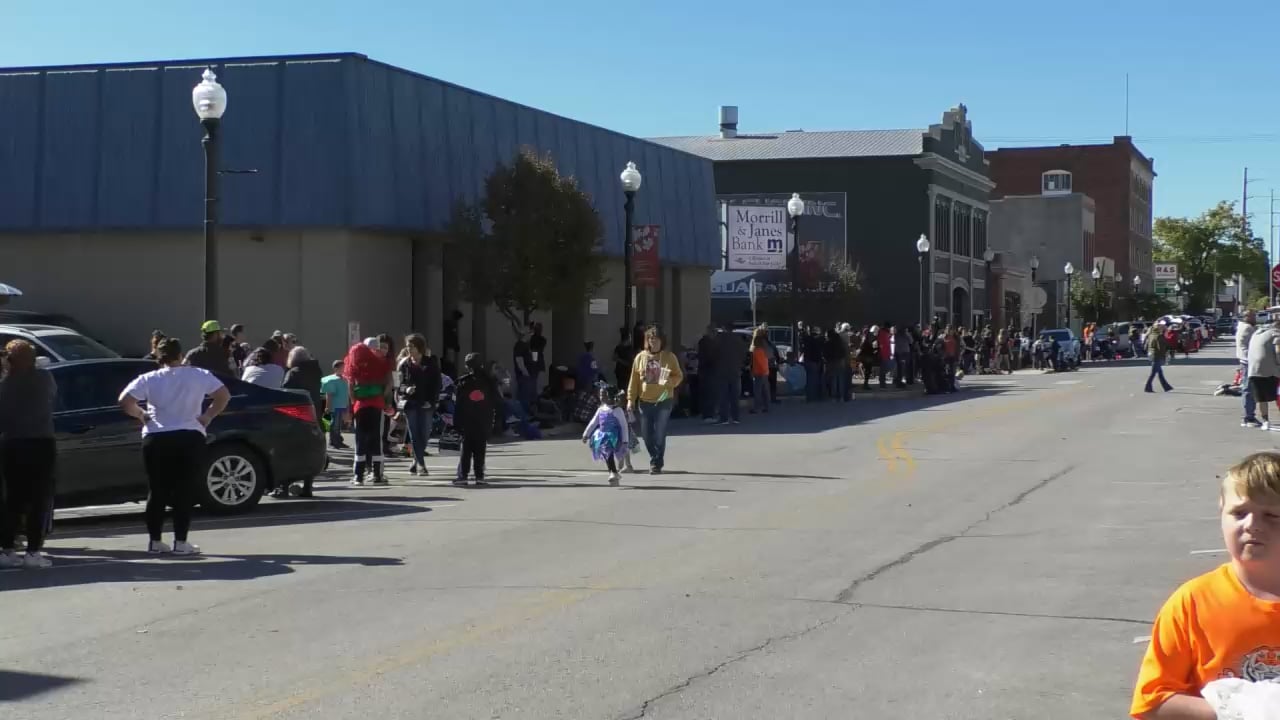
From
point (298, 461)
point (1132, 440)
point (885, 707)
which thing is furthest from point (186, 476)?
point (1132, 440)

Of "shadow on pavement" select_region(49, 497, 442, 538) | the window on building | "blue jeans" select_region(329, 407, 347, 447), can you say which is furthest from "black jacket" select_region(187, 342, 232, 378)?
the window on building

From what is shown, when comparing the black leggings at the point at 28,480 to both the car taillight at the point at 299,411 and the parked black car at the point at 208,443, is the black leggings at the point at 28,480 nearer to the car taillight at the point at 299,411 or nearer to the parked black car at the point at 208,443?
the parked black car at the point at 208,443

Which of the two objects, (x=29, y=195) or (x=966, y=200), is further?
(x=966, y=200)

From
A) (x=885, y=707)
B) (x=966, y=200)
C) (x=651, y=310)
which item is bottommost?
(x=885, y=707)

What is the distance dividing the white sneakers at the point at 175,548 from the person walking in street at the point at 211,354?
4.36m

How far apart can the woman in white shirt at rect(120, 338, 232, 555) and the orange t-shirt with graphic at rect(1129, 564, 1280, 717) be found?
30.7ft

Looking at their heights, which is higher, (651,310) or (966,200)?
(966,200)

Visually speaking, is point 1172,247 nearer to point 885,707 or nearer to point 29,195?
point 29,195

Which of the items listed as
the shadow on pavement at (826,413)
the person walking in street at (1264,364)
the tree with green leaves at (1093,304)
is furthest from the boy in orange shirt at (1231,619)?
the tree with green leaves at (1093,304)

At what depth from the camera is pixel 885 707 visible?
7.08 m

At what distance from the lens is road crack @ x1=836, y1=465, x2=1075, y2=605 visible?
10172 mm

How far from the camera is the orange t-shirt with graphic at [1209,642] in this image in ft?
12.2

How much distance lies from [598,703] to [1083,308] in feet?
280

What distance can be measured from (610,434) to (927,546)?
6.10 m
